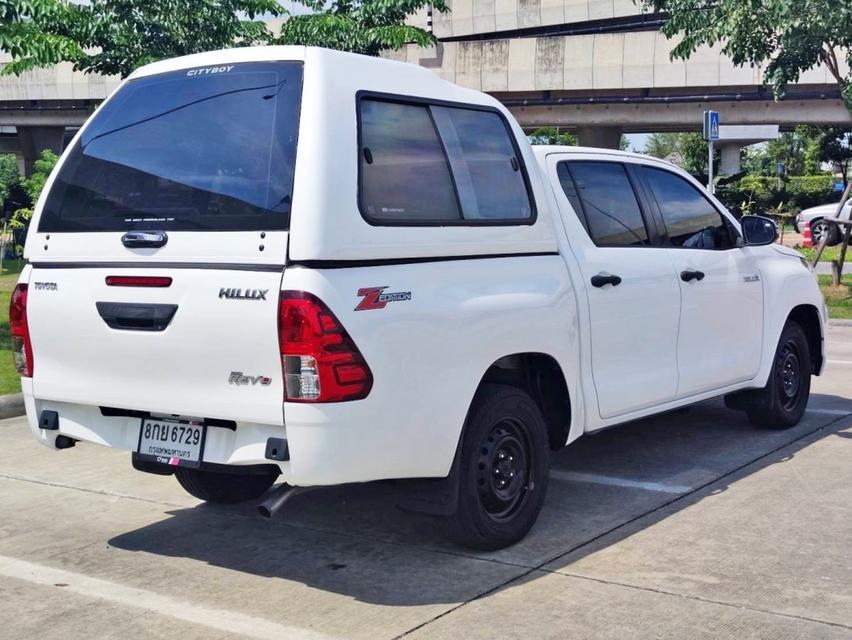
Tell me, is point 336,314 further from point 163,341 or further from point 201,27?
point 201,27

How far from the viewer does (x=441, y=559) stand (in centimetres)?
543

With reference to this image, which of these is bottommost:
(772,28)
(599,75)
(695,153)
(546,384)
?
(546,384)

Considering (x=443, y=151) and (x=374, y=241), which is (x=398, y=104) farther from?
(x=374, y=241)

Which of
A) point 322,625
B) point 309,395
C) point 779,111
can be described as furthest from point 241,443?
point 779,111

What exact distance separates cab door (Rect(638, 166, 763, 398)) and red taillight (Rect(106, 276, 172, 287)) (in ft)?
10.4

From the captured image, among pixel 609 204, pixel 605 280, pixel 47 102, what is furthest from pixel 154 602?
pixel 47 102

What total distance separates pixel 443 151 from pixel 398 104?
32 cm

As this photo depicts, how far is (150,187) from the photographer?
204 inches

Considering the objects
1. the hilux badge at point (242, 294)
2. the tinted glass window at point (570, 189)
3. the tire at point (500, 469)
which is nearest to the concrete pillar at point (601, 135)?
the tinted glass window at point (570, 189)

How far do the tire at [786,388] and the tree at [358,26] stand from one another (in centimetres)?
1276

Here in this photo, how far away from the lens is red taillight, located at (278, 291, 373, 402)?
4.54 m

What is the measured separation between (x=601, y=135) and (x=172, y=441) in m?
45.7

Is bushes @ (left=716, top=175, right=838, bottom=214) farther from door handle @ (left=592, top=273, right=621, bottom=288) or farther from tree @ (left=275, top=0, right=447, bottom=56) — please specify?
door handle @ (left=592, top=273, right=621, bottom=288)

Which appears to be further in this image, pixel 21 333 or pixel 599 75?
pixel 599 75
